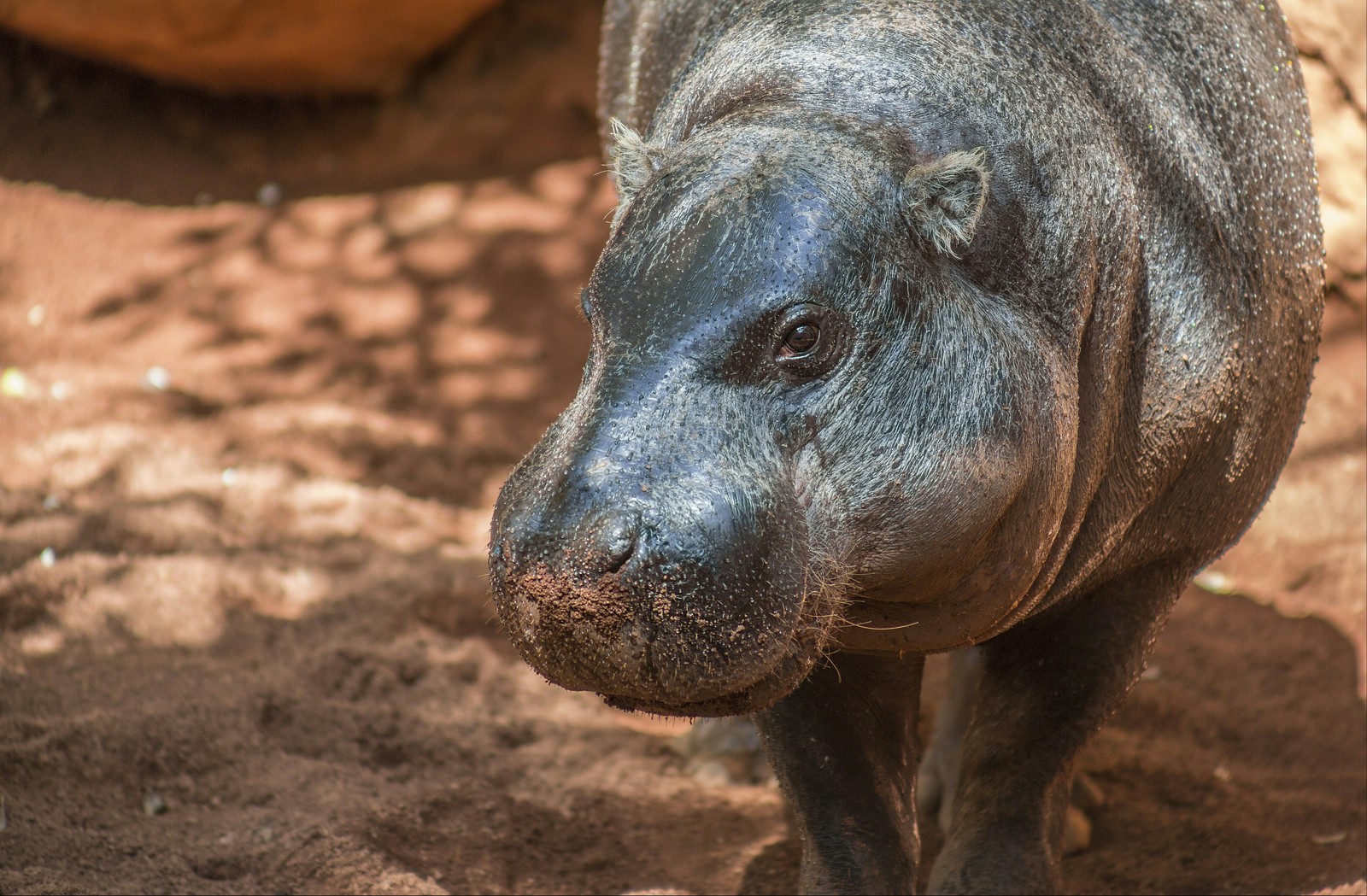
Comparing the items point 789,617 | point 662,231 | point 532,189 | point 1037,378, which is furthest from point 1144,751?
point 532,189

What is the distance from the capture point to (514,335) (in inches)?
269

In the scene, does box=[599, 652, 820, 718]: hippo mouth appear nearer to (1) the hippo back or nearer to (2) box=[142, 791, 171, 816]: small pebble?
(1) the hippo back

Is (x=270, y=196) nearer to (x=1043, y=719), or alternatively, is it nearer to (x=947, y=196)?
(x=1043, y=719)

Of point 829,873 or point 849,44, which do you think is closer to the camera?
point 849,44

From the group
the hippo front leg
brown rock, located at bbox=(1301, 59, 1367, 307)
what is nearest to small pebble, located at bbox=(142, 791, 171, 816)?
the hippo front leg

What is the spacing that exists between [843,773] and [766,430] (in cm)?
118

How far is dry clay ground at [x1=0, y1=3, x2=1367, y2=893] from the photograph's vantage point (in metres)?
3.78

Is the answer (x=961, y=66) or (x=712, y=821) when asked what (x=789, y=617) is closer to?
(x=961, y=66)

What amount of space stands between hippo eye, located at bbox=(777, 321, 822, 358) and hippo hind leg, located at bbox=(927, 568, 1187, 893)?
4.07 ft

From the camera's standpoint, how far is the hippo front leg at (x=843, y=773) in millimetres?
3193

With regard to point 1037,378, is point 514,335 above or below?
below

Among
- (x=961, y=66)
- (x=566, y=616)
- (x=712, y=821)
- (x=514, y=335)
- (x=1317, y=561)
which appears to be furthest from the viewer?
(x=514, y=335)

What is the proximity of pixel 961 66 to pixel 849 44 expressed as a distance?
23 cm

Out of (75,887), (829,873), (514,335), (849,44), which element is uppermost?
(849,44)
